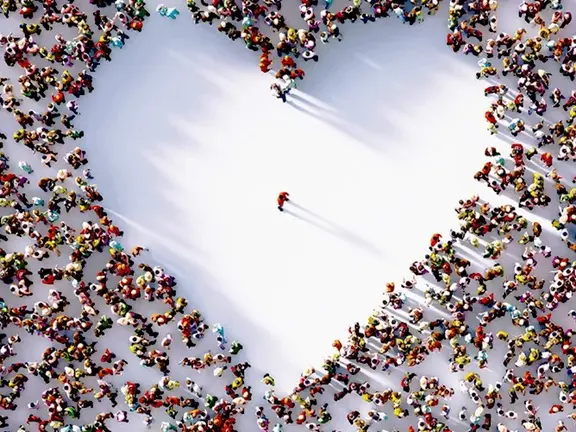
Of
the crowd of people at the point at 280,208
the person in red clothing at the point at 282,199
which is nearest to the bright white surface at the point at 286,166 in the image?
the person in red clothing at the point at 282,199

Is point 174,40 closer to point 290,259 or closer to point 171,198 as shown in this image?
point 171,198

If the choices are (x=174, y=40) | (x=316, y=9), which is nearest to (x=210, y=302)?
(x=174, y=40)

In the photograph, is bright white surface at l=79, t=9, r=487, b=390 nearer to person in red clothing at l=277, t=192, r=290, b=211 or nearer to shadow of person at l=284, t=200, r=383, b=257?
shadow of person at l=284, t=200, r=383, b=257

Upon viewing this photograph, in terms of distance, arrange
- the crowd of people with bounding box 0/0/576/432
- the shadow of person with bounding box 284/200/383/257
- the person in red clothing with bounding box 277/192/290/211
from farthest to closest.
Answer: the shadow of person with bounding box 284/200/383/257
the person in red clothing with bounding box 277/192/290/211
the crowd of people with bounding box 0/0/576/432

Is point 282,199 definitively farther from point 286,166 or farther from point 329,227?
point 329,227

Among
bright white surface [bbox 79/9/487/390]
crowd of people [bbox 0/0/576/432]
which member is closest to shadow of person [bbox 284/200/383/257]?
bright white surface [bbox 79/9/487/390]

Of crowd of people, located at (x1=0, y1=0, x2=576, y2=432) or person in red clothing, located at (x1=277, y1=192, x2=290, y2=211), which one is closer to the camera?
crowd of people, located at (x1=0, y1=0, x2=576, y2=432)

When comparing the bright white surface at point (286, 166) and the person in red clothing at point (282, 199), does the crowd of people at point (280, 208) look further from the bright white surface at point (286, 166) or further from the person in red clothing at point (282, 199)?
the bright white surface at point (286, 166)
